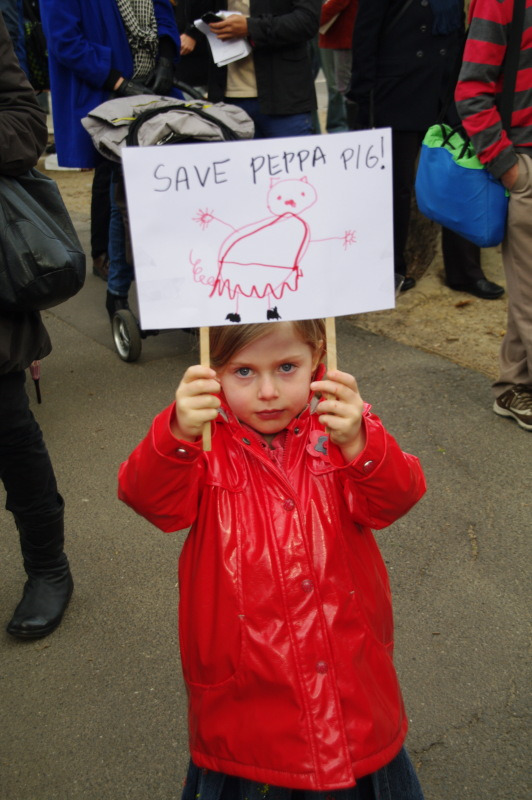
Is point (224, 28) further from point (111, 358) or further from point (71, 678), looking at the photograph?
point (71, 678)

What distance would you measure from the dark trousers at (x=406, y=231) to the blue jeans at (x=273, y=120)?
604mm

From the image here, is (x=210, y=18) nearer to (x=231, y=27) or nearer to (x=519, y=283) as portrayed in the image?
(x=231, y=27)

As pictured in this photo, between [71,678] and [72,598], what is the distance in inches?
15.9

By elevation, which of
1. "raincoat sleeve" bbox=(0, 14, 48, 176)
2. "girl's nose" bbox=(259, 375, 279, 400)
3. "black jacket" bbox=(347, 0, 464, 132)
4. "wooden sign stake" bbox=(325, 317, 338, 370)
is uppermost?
"raincoat sleeve" bbox=(0, 14, 48, 176)

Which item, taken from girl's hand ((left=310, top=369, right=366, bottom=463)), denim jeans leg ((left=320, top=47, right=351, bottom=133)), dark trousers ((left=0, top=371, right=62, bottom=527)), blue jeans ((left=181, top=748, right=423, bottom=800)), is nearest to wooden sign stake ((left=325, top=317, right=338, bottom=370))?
girl's hand ((left=310, top=369, right=366, bottom=463))

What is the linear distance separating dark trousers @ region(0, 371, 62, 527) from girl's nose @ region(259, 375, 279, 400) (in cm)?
121

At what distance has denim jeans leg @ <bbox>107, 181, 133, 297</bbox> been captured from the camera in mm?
4961

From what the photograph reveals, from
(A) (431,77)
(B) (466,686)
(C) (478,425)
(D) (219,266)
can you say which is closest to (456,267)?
(A) (431,77)

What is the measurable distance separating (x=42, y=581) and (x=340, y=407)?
5.81ft

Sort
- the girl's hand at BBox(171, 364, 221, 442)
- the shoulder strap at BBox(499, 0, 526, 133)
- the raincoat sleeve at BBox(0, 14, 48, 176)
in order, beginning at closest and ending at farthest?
1. the girl's hand at BBox(171, 364, 221, 442)
2. the raincoat sleeve at BBox(0, 14, 48, 176)
3. the shoulder strap at BBox(499, 0, 526, 133)

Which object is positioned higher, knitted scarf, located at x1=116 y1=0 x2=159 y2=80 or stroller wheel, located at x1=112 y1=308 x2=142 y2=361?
knitted scarf, located at x1=116 y1=0 x2=159 y2=80

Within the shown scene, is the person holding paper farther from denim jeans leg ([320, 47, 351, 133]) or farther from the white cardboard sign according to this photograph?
denim jeans leg ([320, 47, 351, 133])

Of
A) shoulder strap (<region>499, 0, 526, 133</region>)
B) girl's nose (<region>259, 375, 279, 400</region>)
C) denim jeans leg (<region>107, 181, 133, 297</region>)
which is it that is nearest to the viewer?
girl's nose (<region>259, 375, 279, 400</region>)

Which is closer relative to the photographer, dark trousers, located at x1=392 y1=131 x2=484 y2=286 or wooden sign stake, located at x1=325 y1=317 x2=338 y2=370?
wooden sign stake, located at x1=325 y1=317 x2=338 y2=370
